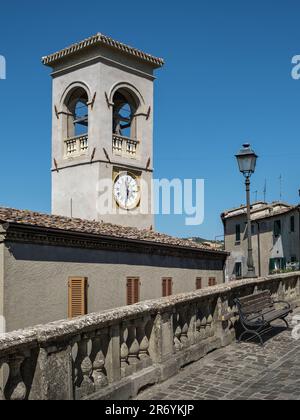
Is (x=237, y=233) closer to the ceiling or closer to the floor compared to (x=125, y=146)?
closer to the floor

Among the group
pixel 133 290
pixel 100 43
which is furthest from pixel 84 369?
pixel 100 43

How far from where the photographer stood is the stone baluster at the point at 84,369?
5352mm

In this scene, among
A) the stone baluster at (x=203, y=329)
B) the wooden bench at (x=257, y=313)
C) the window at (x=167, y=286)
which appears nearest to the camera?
the stone baluster at (x=203, y=329)

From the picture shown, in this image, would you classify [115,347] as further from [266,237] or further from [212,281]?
[266,237]

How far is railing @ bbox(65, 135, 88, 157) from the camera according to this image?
26422 millimetres

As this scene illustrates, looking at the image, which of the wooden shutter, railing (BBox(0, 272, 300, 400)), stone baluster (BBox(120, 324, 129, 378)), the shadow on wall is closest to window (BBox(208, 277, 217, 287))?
the shadow on wall

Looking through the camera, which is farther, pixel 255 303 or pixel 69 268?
pixel 69 268

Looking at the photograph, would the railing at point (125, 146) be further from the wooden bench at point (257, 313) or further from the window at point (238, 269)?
the window at point (238, 269)

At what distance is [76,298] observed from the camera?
1451cm

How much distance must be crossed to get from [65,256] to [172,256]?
6.39 metres

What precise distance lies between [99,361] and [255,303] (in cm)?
530

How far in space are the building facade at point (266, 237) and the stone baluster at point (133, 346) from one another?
1237 inches

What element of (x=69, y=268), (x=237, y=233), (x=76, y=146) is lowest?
(x=69, y=268)

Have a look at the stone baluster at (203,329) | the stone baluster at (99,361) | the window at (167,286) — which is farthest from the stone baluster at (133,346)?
the window at (167,286)
